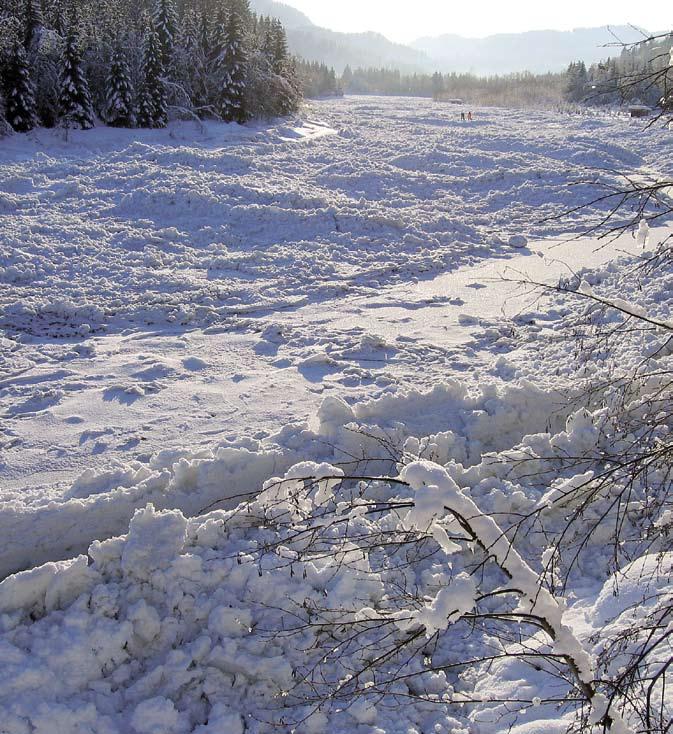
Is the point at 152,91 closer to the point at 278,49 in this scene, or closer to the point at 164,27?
the point at 164,27

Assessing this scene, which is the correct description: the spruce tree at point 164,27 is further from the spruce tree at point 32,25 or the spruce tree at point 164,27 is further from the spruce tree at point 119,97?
the spruce tree at point 32,25

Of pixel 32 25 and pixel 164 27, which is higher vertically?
pixel 164 27

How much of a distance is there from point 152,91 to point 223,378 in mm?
24601

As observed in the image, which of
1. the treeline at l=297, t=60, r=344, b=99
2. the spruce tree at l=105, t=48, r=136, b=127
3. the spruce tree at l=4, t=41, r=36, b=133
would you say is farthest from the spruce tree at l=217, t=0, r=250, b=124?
the treeline at l=297, t=60, r=344, b=99

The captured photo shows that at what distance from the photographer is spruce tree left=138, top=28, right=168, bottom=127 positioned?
1104 inches

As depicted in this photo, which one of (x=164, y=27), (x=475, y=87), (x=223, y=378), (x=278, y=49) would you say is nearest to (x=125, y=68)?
(x=164, y=27)

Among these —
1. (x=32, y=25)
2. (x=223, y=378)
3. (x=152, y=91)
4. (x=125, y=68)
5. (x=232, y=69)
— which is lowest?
(x=223, y=378)

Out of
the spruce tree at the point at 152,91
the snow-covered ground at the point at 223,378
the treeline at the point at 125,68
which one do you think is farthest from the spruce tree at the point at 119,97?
the snow-covered ground at the point at 223,378

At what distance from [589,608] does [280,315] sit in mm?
7555

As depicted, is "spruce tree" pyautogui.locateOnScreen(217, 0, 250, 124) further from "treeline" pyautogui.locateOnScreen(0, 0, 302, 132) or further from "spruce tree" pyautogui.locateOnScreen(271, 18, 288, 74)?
"spruce tree" pyautogui.locateOnScreen(271, 18, 288, 74)

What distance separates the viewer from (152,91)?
28453 millimetres

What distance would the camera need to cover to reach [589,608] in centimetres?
422

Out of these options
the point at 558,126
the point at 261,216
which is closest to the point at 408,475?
the point at 261,216

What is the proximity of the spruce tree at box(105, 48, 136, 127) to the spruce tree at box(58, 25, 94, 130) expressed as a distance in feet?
4.07
